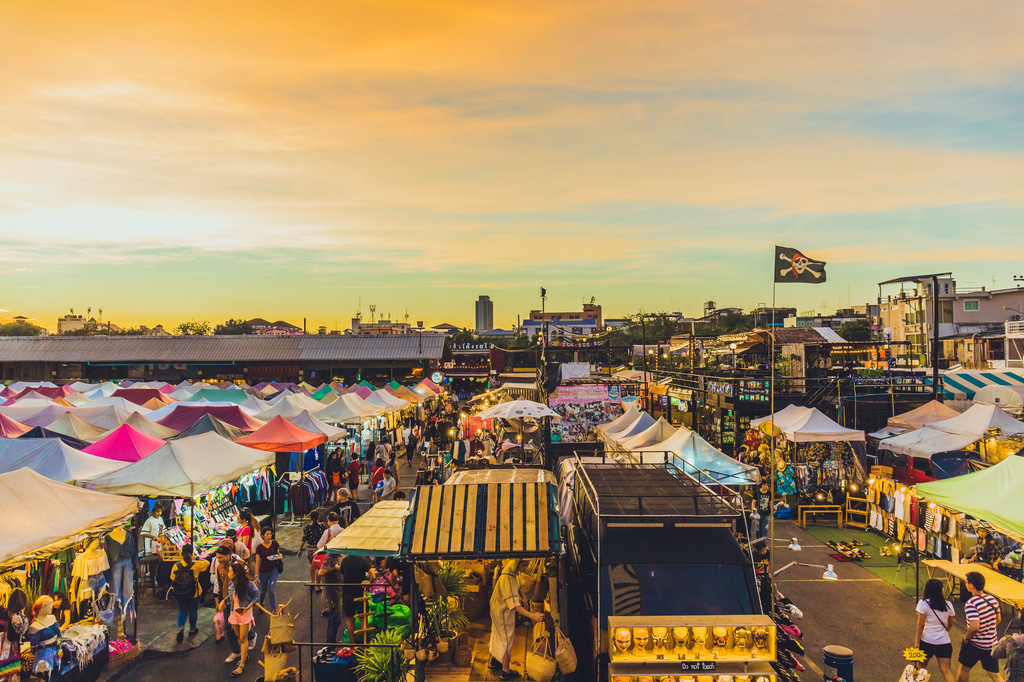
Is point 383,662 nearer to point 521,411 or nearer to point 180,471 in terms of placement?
point 180,471

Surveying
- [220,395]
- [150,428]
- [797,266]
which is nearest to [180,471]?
[150,428]

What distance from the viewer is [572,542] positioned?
365 inches

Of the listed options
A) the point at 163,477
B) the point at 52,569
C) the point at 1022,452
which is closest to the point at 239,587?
the point at 52,569

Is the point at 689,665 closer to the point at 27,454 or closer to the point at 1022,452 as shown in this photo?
the point at 1022,452

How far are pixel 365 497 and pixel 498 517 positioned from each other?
42.7 feet

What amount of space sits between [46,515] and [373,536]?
14.3 ft

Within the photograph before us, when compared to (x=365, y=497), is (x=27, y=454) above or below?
above

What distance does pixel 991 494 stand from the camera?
8.98 meters

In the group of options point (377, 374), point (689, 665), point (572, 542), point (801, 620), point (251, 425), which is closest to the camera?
point (689, 665)

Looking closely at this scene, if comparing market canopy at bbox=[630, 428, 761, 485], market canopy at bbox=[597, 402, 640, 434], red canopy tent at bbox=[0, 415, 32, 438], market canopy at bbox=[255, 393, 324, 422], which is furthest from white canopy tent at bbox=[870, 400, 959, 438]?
red canopy tent at bbox=[0, 415, 32, 438]

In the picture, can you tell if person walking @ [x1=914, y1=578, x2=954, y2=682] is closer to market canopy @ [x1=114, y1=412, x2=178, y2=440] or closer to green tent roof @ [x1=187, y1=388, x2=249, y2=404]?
market canopy @ [x1=114, y1=412, x2=178, y2=440]

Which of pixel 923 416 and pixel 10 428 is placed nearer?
pixel 10 428

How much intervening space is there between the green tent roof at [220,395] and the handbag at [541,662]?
87.7ft

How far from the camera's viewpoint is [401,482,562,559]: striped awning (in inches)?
263
